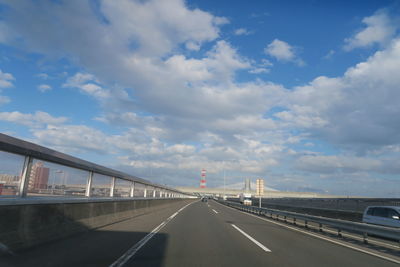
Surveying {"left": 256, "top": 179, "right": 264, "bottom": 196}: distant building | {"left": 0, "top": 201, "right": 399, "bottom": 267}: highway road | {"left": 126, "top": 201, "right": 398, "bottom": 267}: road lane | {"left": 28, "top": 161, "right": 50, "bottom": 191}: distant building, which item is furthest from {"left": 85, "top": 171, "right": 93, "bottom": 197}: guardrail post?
{"left": 256, "top": 179, "right": 264, "bottom": 196}: distant building

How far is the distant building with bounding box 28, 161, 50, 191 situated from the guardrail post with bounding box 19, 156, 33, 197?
0.71 ft

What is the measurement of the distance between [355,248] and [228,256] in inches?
200

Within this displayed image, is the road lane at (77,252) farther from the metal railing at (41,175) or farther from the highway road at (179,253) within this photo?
the metal railing at (41,175)

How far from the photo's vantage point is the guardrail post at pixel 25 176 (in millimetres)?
7840

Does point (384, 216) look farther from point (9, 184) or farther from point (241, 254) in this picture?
point (9, 184)

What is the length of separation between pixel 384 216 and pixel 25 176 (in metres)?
16.0

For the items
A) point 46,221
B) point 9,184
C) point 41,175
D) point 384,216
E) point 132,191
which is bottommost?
point 46,221

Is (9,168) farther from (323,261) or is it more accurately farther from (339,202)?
(339,202)

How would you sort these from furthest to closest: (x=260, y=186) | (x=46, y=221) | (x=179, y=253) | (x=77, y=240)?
1. (x=260, y=186)
2. (x=77, y=240)
3. (x=46, y=221)
4. (x=179, y=253)

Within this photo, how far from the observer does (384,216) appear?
15492 mm

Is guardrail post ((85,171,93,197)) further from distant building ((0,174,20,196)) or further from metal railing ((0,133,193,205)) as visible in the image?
distant building ((0,174,20,196))

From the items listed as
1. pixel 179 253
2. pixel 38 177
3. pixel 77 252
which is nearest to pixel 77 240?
pixel 77 252

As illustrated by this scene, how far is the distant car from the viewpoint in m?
14.7

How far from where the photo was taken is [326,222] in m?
14.2
